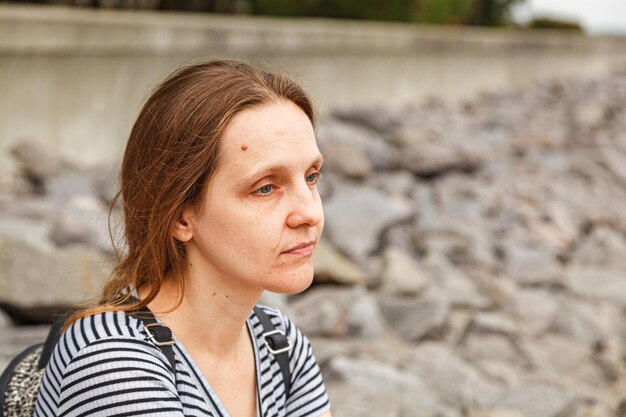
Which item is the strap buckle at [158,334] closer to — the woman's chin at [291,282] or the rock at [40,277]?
the woman's chin at [291,282]

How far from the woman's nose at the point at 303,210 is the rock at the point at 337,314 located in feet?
7.41

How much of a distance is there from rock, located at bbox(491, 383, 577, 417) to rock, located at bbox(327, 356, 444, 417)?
306 mm

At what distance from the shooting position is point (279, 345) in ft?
6.93

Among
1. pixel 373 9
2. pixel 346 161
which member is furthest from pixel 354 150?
pixel 373 9

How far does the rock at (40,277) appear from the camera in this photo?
354 centimetres

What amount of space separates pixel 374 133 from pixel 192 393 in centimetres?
721

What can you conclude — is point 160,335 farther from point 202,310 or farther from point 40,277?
point 40,277

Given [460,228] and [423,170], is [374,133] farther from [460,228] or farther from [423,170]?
[460,228]

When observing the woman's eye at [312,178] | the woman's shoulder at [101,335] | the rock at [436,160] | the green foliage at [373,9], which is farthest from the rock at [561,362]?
the green foliage at [373,9]

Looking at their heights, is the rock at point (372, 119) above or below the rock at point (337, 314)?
below

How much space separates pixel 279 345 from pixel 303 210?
1.21ft

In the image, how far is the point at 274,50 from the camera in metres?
9.12

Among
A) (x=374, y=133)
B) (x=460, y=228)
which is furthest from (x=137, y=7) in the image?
(x=460, y=228)

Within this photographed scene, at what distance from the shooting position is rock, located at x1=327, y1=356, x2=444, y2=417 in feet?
11.2
